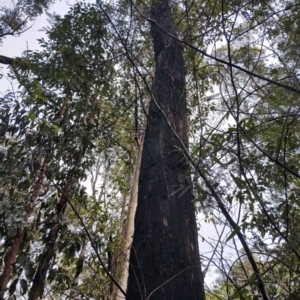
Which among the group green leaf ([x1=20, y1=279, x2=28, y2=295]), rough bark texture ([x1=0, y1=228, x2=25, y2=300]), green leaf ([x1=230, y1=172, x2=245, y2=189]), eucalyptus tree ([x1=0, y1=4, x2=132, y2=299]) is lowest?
green leaf ([x1=20, y1=279, x2=28, y2=295])

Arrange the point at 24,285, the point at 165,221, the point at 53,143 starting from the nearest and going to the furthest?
→ 1. the point at 165,221
2. the point at 24,285
3. the point at 53,143

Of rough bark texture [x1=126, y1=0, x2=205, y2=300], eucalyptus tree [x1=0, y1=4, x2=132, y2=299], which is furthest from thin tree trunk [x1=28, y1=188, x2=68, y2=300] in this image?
rough bark texture [x1=126, y1=0, x2=205, y2=300]

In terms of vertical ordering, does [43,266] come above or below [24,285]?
above

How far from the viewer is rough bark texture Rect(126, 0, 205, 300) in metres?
1.08

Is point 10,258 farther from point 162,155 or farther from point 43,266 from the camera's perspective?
point 162,155

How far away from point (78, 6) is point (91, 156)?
1648 millimetres

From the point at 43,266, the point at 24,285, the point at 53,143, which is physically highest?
the point at 53,143

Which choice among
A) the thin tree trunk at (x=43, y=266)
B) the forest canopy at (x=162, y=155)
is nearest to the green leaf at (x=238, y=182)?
the forest canopy at (x=162, y=155)

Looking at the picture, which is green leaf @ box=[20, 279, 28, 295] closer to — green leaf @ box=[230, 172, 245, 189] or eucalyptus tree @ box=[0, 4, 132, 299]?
eucalyptus tree @ box=[0, 4, 132, 299]

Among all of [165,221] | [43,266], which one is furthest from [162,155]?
[43,266]

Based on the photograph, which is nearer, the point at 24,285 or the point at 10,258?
the point at 24,285

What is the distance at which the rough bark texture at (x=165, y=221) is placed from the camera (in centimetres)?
108

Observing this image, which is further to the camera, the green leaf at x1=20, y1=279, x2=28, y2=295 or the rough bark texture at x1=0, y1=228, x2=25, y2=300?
the rough bark texture at x1=0, y1=228, x2=25, y2=300

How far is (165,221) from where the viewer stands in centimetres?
127
